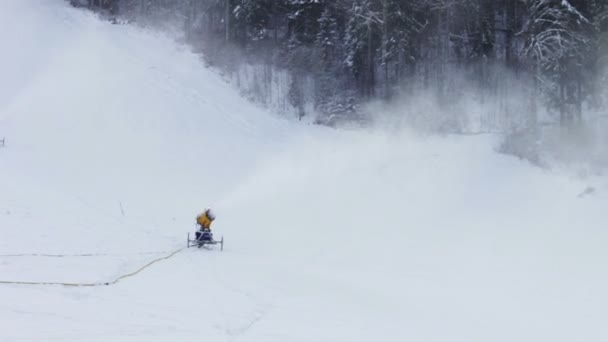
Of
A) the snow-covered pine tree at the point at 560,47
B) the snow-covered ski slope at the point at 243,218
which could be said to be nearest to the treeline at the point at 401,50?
the snow-covered pine tree at the point at 560,47

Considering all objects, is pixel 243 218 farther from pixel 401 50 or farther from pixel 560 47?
pixel 401 50

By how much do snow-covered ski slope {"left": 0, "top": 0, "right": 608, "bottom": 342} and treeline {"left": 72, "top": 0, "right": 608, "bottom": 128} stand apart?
4586 millimetres

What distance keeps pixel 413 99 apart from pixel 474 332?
28313 mm

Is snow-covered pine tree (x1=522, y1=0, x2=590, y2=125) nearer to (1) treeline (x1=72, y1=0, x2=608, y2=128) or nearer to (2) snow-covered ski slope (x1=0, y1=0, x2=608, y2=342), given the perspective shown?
(1) treeline (x1=72, y1=0, x2=608, y2=128)

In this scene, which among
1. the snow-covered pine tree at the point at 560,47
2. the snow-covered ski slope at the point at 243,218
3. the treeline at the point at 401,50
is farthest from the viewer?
the treeline at the point at 401,50

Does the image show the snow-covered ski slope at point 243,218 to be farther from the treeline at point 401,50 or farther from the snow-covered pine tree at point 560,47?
the snow-covered pine tree at point 560,47

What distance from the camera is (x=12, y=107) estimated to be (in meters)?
28.5

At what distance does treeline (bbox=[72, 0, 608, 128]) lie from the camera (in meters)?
30.6

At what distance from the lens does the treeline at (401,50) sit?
30578 millimetres

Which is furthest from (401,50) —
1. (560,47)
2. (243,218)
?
(243,218)

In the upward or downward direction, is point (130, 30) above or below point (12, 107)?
above

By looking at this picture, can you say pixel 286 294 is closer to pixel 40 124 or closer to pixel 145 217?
pixel 145 217

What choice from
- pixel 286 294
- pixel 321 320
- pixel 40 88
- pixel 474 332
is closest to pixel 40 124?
pixel 40 88

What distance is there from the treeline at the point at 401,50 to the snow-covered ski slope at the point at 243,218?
15.0 ft
